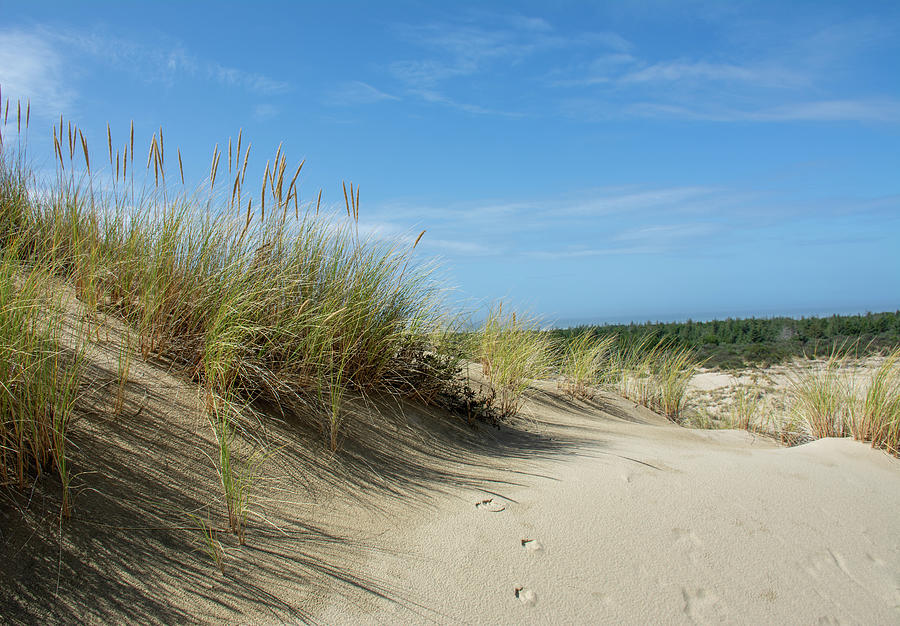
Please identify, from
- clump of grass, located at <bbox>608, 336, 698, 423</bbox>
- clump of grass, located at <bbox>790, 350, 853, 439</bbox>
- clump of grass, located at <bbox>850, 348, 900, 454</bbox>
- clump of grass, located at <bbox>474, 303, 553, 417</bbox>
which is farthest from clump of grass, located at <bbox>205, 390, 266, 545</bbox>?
clump of grass, located at <bbox>608, 336, 698, 423</bbox>

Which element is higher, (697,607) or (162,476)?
(162,476)

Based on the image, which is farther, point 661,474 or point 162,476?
point 661,474

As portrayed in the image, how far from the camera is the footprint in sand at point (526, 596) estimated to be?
2.04 m

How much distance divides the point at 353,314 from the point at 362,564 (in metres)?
1.77

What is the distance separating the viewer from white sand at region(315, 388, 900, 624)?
2061 mm

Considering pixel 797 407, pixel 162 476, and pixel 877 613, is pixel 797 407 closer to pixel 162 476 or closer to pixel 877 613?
pixel 877 613

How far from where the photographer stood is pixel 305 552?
7.18 feet

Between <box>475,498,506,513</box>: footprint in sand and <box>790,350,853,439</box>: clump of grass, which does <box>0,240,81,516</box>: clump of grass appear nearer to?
<box>475,498,506,513</box>: footprint in sand

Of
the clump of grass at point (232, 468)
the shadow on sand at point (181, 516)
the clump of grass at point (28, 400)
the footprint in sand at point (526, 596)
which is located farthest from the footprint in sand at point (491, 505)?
the clump of grass at point (28, 400)

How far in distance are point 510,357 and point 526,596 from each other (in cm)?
341

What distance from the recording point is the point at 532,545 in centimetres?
239

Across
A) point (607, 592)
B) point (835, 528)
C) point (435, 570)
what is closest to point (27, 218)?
point (435, 570)

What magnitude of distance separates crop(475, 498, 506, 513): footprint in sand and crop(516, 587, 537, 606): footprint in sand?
1.81 feet

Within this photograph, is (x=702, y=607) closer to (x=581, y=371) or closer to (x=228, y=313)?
(x=228, y=313)
